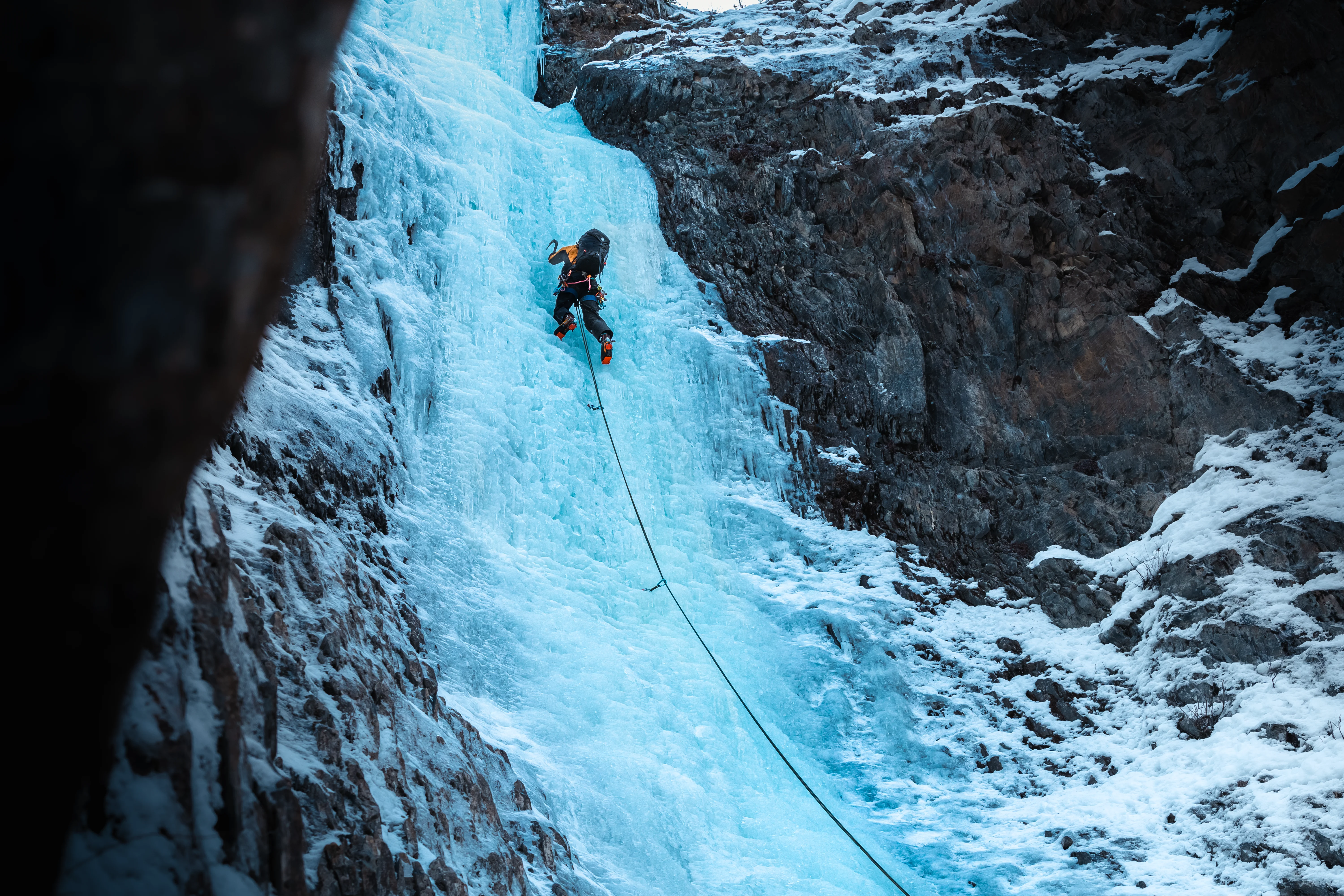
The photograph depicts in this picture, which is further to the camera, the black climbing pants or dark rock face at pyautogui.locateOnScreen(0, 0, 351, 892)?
the black climbing pants

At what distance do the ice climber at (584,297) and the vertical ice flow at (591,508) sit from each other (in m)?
0.23

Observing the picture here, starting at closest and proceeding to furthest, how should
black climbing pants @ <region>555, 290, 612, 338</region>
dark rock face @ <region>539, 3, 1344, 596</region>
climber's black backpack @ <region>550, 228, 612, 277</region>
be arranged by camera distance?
dark rock face @ <region>539, 3, 1344, 596</region> < black climbing pants @ <region>555, 290, 612, 338</region> < climber's black backpack @ <region>550, 228, 612, 277</region>

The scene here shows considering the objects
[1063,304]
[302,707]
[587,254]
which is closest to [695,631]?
[302,707]

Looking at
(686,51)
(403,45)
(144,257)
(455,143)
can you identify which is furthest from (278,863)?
(686,51)

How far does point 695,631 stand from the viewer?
7059 millimetres

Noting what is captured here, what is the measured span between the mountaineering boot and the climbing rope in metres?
0.18

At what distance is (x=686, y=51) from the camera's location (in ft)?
40.6

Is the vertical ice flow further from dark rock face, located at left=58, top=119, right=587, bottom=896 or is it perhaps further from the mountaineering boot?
dark rock face, located at left=58, top=119, right=587, bottom=896

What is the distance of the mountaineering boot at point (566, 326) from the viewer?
8672 mm

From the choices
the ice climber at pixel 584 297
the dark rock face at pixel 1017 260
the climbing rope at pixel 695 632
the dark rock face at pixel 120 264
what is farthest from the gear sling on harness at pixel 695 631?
the dark rock face at pixel 120 264

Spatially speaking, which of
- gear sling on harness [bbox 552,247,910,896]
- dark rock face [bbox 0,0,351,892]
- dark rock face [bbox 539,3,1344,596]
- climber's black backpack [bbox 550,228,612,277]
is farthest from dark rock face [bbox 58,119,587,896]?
dark rock face [bbox 539,3,1344,596]

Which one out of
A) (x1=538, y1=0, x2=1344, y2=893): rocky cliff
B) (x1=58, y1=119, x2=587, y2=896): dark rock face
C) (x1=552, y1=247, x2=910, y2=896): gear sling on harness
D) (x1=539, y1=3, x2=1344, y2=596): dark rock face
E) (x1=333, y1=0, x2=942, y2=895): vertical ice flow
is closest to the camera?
(x1=58, y1=119, x2=587, y2=896): dark rock face

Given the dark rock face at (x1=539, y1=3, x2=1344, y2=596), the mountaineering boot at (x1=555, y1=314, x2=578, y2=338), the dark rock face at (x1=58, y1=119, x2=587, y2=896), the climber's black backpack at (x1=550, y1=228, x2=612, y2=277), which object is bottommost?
the dark rock face at (x1=58, y1=119, x2=587, y2=896)

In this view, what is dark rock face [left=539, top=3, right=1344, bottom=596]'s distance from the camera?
8578 mm
